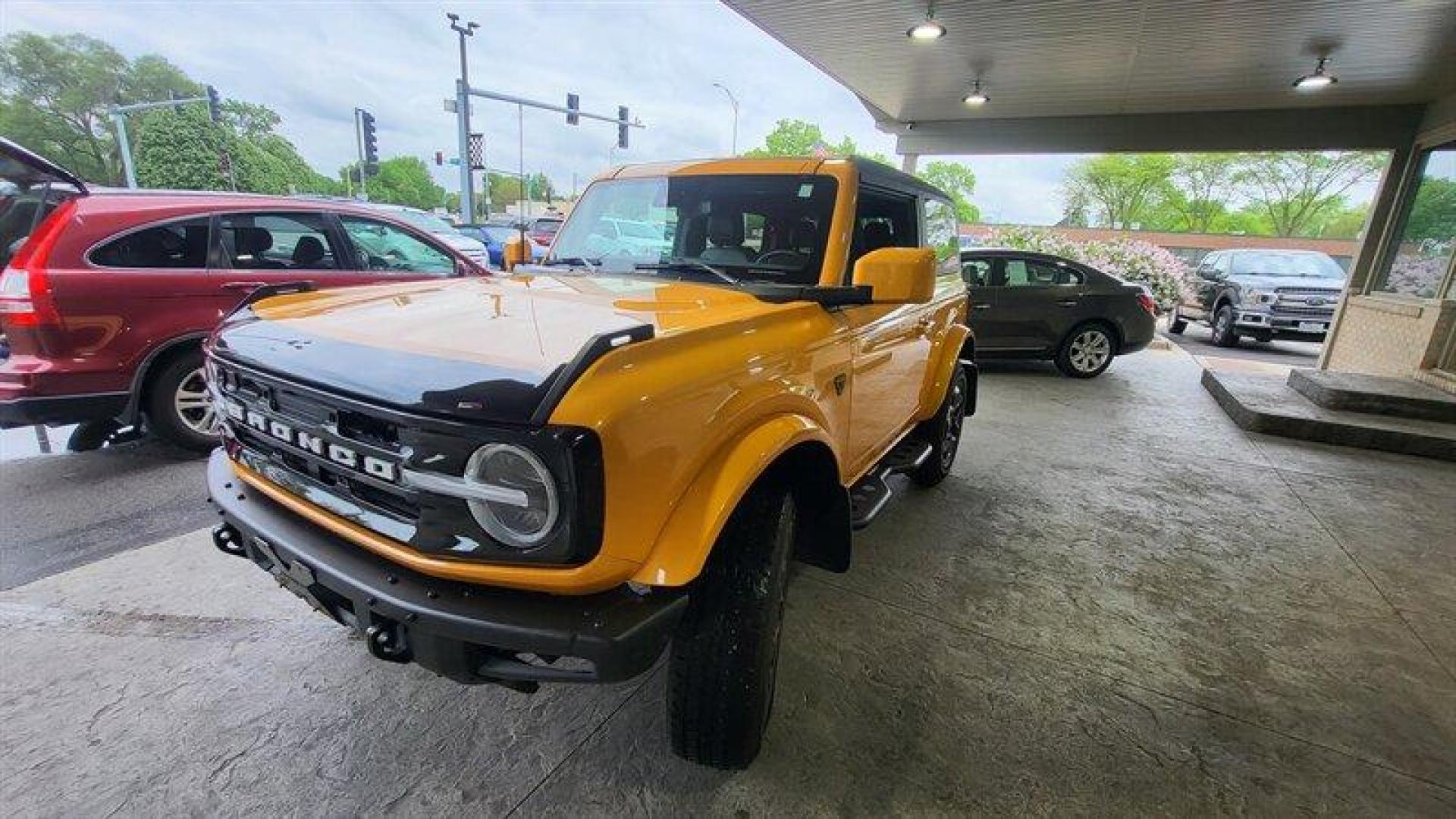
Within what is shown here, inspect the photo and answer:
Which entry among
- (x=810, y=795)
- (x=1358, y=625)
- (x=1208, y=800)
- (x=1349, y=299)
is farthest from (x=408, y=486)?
(x=1349, y=299)

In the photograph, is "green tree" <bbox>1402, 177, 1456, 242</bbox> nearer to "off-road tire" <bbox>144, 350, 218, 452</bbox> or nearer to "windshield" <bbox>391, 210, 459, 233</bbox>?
"off-road tire" <bbox>144, 350, 218, 452</bbox>

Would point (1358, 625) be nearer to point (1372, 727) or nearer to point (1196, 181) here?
point (1372, 727)

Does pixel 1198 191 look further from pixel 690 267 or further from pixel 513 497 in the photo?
pixel 513 497

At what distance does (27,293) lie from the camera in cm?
327

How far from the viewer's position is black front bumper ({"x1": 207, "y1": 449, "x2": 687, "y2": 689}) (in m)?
1.25

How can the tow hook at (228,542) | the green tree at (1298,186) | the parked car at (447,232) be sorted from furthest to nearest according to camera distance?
the green tree at (1298,186), the parked car at (447,232), the tow hook at (228,542)

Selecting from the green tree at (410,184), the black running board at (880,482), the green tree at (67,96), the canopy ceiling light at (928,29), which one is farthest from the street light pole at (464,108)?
the green tree at (410,184)

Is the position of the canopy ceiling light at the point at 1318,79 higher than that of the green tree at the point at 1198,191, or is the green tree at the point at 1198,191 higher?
the green tree at the point at 1198,191

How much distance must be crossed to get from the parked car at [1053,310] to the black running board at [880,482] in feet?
15.9

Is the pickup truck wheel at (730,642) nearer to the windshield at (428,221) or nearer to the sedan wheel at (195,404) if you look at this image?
the sedan wheel at (195,404)

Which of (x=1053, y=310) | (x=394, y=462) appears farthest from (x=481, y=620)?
(x=1053, y=310)

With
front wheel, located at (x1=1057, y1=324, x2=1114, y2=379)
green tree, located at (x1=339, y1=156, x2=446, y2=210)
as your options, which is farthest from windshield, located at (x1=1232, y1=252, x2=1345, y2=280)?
green tree, located at (x1=339, y1=156, x2=446, y2=210)

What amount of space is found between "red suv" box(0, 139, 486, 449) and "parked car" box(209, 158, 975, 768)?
162cm

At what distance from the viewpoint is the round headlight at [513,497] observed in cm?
124
